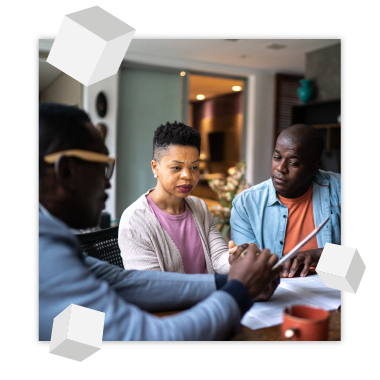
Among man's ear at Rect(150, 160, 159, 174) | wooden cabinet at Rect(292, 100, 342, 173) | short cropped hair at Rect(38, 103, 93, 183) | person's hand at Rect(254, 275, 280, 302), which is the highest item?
wooden cabinet at Rect(292, 100, 342, 173)

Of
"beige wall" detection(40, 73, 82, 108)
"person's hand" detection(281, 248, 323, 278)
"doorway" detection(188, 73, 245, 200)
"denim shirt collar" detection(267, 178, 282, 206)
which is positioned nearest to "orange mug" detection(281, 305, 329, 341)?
"person's hand" detection(281, 248, 323, 278)

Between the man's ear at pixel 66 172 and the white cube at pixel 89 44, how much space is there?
198mm

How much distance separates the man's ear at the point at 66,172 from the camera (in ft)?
1.88

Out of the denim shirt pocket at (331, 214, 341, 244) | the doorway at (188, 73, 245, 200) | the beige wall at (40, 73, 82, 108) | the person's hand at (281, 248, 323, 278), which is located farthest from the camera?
the doorway at (188, 73, 245, 200)

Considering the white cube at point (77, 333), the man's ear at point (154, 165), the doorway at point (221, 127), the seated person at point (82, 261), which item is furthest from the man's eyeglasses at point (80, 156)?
the doorway at point (221, 127)

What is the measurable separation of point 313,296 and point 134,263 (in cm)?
41

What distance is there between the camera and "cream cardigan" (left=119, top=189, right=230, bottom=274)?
2.83ft

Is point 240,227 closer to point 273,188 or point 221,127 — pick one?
point 273,188

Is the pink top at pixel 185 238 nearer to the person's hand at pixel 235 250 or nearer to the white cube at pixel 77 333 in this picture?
the person's hand at pixel 235 250

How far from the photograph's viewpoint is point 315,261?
913mm

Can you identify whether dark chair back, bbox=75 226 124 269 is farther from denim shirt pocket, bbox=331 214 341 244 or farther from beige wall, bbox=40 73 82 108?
denim shirt pocket, bbox=331 214 341 244

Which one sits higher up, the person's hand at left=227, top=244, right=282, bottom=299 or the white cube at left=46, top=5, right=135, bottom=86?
the white cube at left=46, top=5, right=135, bottom=86

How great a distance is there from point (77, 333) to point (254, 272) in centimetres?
32

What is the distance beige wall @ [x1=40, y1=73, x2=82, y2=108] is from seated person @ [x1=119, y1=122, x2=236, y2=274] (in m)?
0.28
